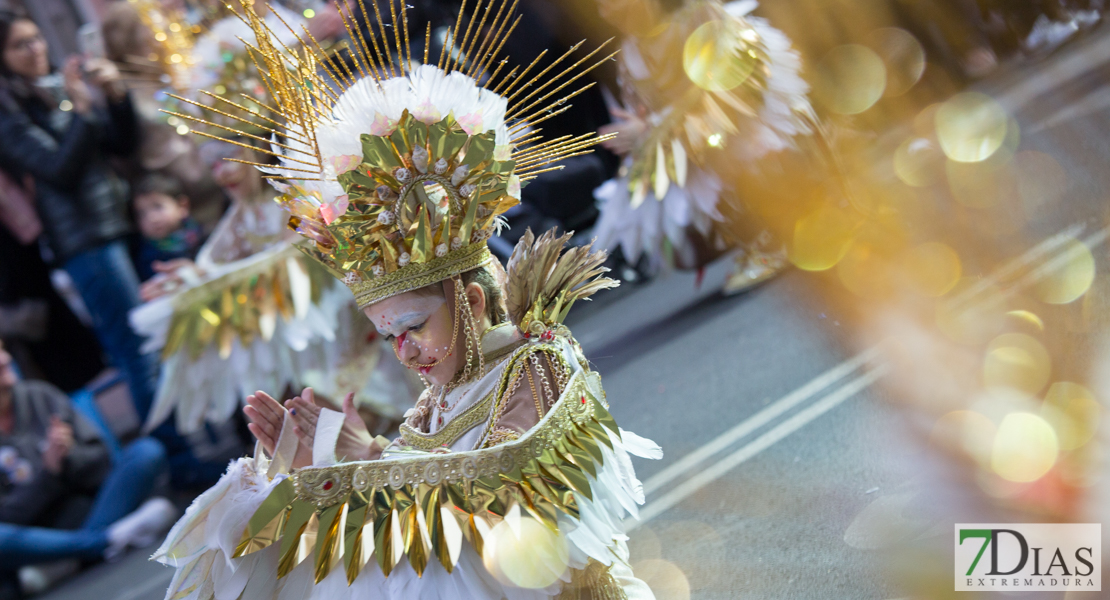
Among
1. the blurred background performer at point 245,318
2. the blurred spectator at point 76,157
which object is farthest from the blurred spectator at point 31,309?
the blurred background performer at point 245,318

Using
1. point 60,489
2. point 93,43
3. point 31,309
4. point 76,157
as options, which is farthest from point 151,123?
point 60,489

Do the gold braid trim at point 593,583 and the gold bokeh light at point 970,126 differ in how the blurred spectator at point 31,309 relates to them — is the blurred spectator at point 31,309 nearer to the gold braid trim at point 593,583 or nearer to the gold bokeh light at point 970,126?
the gold braid trim at point 593,583

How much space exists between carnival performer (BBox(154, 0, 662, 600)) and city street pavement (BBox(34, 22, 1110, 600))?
86 cm

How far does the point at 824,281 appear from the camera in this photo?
4.81m

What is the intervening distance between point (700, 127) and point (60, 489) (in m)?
3.92

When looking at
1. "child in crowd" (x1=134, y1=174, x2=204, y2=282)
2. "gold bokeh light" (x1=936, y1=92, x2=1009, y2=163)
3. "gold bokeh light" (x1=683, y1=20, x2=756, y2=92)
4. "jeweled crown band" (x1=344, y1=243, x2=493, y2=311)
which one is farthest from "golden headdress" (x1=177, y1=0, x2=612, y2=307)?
"gold bokeh light" (x1=936, y1=92, x2=1009, y2=163)

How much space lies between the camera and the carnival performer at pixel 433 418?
193cm

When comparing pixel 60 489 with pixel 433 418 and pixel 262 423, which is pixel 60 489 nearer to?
pixel 262 423

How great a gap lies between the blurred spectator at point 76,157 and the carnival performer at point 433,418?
3.47 metres

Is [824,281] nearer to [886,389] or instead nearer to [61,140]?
[886,389]

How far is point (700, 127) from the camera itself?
4715mm

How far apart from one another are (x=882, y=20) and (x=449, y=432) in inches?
230

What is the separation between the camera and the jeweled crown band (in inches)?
84.7

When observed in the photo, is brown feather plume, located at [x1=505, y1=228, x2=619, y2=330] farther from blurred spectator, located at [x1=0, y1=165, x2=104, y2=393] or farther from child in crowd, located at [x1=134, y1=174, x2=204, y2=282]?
blurred spectator, located at [x1=0, y1=165, x2=104, y2=393]
